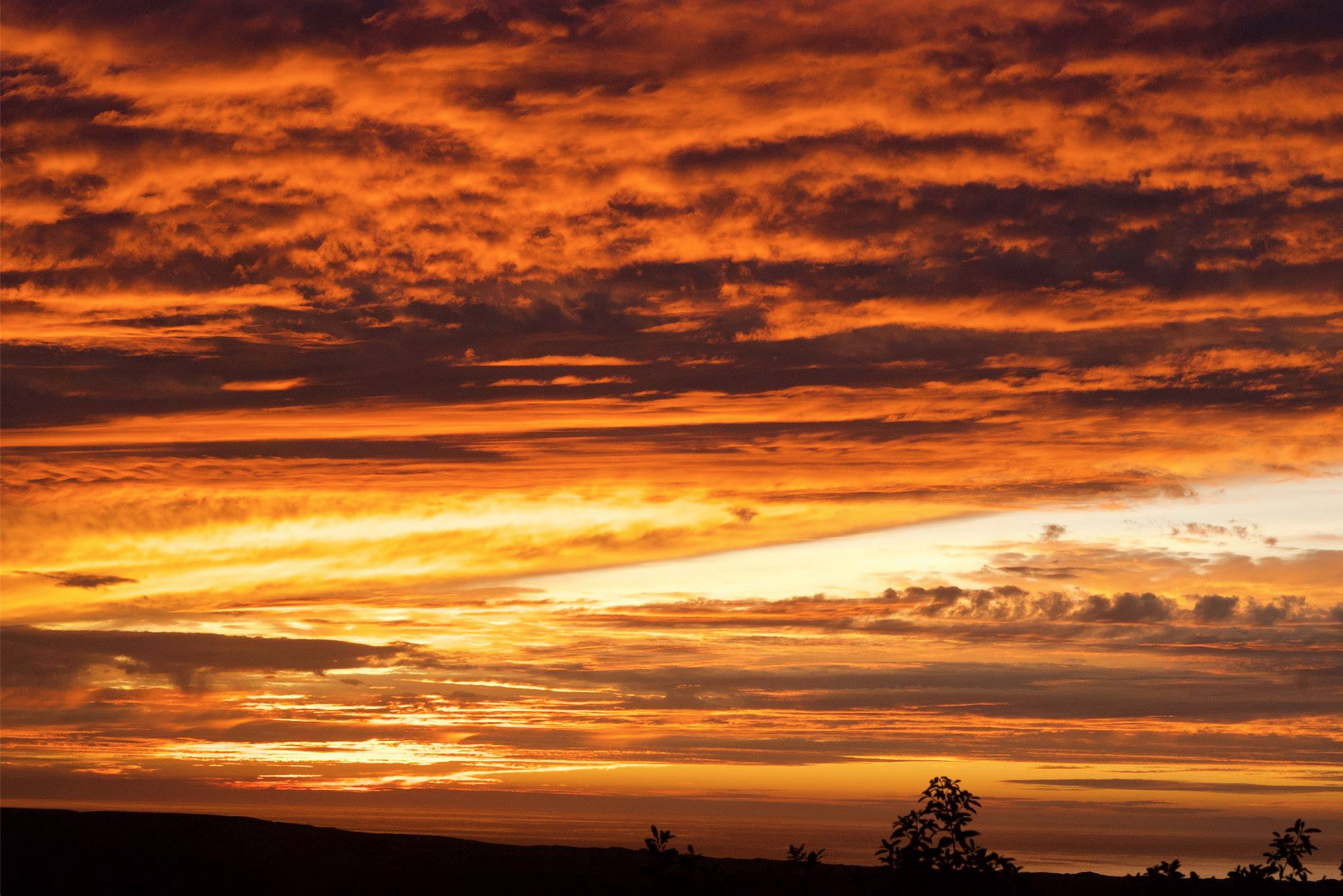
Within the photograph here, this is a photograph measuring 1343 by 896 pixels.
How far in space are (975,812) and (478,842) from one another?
36.1ft

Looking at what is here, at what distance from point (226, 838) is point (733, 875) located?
9424 millimetres

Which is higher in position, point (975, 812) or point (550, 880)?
point (975, 812)

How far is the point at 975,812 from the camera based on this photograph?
13.2m

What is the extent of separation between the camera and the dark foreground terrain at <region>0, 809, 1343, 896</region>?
58.6 feet

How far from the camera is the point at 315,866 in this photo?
62.3 feet

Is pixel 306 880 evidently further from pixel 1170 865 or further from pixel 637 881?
pixel 1170 865

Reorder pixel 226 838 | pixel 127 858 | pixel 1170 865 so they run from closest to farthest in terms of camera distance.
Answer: pixel 1170 865
pixel 127 858
pixel 226 838

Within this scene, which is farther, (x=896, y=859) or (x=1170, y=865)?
(x=1170, y=865)

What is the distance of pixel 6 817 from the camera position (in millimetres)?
21547

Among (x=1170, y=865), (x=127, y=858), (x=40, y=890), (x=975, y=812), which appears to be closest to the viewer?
(x=975, y=812)

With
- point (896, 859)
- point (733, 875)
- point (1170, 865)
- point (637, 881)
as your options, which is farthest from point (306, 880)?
point (1170, 865)

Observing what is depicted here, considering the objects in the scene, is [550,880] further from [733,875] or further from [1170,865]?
[1170,865]

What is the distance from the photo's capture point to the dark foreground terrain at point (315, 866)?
17875mm

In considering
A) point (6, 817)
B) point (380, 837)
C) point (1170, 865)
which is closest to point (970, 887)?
point (1170, 865)
